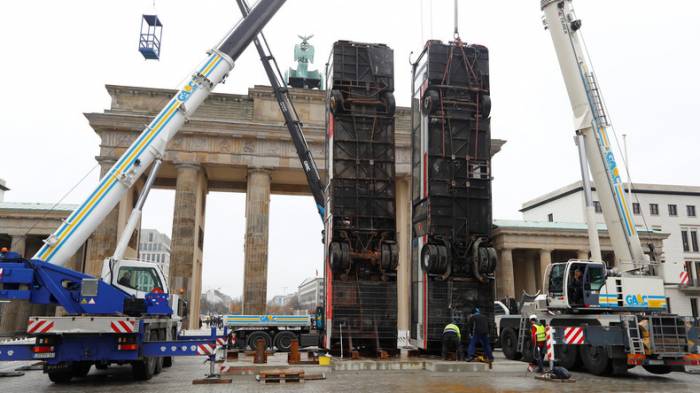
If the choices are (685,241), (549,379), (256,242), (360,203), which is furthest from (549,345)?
(685,241)

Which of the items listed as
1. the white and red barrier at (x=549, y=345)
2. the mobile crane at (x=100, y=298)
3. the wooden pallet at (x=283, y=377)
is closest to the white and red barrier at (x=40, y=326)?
the mobile crane at (x=100, y=298)

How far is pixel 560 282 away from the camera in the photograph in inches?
739

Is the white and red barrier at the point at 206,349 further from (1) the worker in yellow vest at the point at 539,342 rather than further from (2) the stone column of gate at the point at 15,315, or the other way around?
(2) the stone column of gate at the point at 15,315

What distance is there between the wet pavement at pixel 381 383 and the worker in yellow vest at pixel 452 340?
120cm

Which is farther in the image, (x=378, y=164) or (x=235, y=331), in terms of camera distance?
(x=235, y=331)

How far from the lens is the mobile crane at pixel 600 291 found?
1642cm

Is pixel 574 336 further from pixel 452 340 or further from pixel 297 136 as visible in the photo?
pixel 297 136

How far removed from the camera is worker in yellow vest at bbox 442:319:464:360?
1736 cm

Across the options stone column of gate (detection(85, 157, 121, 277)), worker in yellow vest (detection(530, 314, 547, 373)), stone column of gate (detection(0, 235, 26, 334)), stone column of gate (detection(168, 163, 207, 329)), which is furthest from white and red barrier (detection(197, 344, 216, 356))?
stone column of gate (detection(0, 235, 26, 334))

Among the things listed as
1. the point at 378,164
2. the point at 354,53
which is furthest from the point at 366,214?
the point at 354,53

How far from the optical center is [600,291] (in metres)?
17.9

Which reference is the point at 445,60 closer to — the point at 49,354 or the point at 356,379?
the point at 356,379

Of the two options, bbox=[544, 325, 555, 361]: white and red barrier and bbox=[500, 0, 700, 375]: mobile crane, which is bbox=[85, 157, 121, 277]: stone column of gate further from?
bbox=[544, 325, 555, 361]: white and red barrier

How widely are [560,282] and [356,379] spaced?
8.34 m
